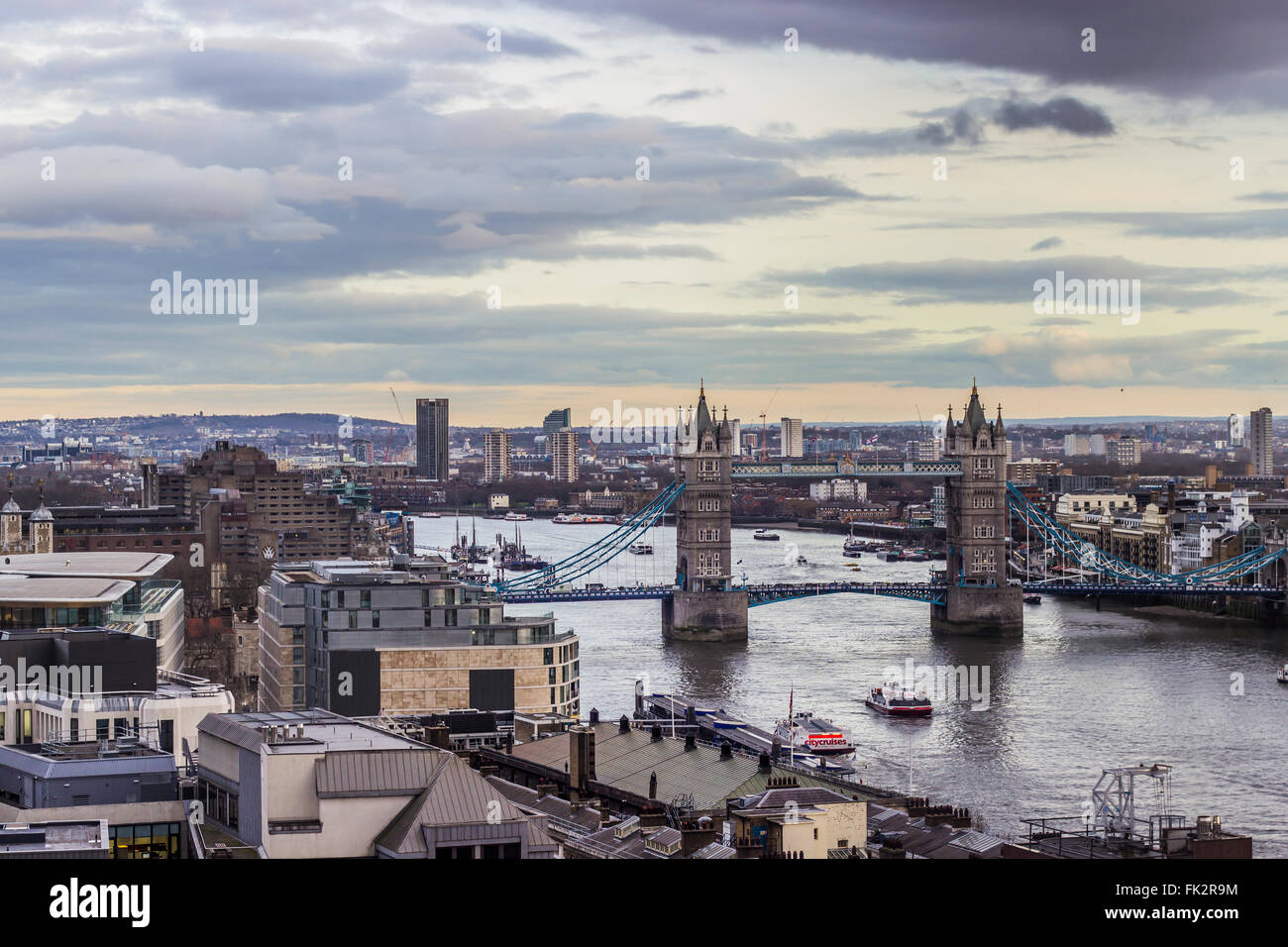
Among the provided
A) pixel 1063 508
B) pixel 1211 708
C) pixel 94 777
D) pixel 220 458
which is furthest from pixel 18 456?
pixel 94 777

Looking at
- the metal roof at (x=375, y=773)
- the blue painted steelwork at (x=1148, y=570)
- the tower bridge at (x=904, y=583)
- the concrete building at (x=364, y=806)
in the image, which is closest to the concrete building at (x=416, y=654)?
the concrete building at (x=364, y=806)

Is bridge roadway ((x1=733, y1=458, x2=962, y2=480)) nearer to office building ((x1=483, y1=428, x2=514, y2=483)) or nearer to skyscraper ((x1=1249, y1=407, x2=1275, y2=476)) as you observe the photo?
skyscraper ((x1=1249, y1=407, x2=1275, y2=476))

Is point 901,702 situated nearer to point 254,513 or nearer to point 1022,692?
point 1022,692

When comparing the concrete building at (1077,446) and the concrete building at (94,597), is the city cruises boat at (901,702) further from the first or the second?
the concrete building at (1077,446)

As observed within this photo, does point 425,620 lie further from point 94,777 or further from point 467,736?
point 94,777

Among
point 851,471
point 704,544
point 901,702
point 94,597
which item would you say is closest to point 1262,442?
point 851,471

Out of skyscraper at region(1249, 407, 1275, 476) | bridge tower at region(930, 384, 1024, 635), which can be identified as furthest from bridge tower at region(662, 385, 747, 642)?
skyscraper at region(1249, 407, 1275, 476)
